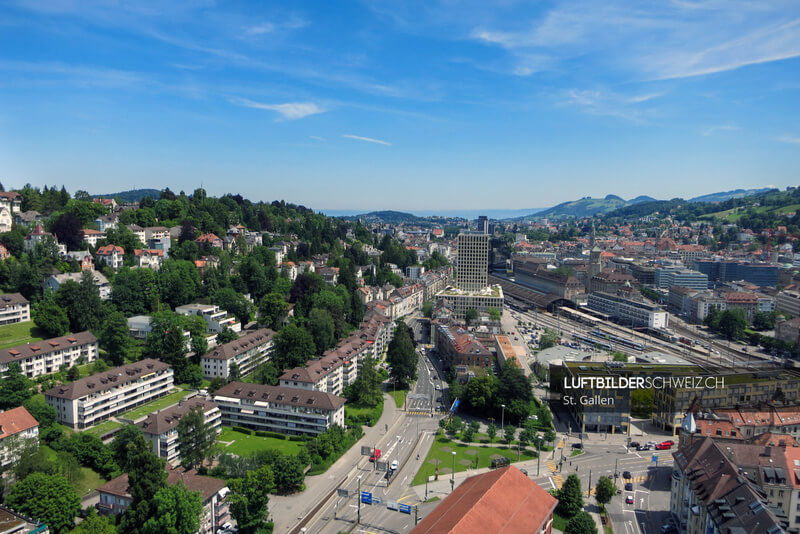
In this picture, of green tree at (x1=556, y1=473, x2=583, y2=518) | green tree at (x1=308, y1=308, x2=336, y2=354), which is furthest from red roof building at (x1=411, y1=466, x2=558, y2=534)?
green tree at (x1=308, y1=308, x2=336, y2=354)

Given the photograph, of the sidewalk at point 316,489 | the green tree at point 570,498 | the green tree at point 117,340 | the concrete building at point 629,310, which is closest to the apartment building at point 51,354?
the green tree at point 117,340

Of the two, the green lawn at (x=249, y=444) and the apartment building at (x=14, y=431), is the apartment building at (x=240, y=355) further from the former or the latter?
the apartment building at (x=14, y=431)

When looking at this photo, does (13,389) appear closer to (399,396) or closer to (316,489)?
(316,489)

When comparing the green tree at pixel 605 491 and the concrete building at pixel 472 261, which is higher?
the concrete building at pixel 472 261

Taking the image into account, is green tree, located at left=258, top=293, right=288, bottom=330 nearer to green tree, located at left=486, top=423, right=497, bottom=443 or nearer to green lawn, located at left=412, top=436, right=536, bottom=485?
green lawn, located at left=412, top=436, right=536, bottom=485

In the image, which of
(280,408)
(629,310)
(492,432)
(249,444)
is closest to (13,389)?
(249,444)

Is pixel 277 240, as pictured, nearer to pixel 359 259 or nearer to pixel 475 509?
pixel 359 259
